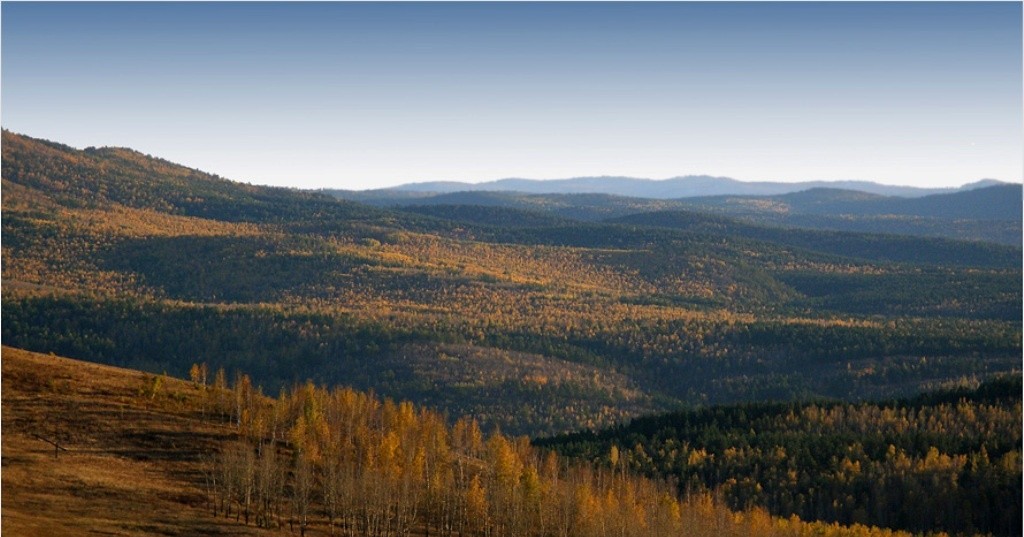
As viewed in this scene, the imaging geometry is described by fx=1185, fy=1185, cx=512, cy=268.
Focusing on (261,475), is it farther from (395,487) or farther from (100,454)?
(100,454)

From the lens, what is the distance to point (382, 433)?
14925 centimetres

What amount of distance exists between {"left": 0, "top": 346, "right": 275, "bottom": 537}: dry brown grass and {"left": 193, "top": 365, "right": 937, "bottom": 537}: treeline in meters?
3.65

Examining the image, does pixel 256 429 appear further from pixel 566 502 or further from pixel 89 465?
pixel 566 502

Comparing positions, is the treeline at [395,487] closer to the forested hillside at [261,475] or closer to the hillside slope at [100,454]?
the forested hillside at [261,475]

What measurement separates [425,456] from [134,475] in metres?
40.8

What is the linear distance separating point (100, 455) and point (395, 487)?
29.2 metres

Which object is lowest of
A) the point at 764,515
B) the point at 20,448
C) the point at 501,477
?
the point at 764,515

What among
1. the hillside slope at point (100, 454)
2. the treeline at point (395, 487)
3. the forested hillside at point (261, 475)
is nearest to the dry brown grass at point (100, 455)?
the hillside slope at point (100, 454)

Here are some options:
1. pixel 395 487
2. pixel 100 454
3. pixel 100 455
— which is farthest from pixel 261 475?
pixel 100 454

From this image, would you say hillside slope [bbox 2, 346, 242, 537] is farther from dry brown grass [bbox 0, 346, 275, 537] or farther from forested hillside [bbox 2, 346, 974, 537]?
forested hillside [bbox 2, 346, 974, 537]

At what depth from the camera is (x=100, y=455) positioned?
115 meters

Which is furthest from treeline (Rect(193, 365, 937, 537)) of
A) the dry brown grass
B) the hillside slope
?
the hillside slope

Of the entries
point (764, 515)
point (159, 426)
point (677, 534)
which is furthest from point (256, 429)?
point (764, 515)

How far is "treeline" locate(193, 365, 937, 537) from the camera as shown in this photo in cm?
11450
